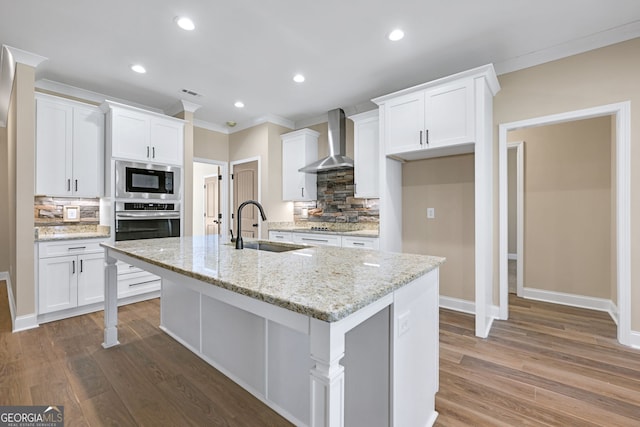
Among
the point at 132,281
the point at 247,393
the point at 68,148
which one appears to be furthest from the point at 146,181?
the point at 247,393

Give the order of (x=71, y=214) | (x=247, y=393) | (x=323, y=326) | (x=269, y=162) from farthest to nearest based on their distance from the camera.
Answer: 1. (x=269, y=162)
2. (x=71, y=214)
3. (x=247, y=393)
4. (x=323, y=326)

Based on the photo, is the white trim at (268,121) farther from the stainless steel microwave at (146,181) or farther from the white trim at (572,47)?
the white trim at (572,47)

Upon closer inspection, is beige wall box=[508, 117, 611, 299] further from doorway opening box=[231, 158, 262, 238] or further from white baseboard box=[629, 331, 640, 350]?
doorway opening box=[231, 158, 262, 238]

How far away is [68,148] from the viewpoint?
11.1 feet

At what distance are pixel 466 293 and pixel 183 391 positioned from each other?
299 cm

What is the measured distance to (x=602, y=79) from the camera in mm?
2580

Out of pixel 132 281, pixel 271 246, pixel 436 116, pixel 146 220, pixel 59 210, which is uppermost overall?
pixel 436 116

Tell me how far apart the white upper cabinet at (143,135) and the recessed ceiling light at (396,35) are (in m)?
2.98

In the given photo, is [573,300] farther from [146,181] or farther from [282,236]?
[146,181]

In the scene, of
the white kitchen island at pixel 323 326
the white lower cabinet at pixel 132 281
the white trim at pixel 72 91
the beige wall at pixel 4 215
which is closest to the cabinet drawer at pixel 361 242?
the white kitchen island at pixel 323 326

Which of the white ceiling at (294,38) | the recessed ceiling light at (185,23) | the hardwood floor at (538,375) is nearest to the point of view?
the hardwood floor at (538,375)

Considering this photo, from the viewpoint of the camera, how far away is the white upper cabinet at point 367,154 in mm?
3791

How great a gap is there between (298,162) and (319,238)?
140cm

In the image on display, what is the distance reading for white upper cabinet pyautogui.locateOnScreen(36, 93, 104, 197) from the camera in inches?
126
